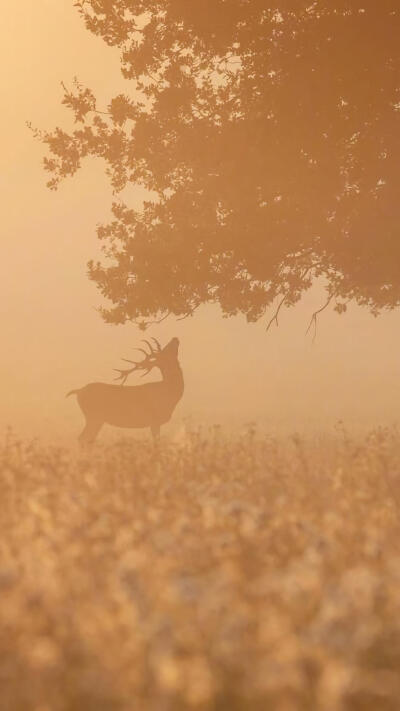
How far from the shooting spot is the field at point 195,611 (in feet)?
12.8

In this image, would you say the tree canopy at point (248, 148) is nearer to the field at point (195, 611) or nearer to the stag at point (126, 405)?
the stag at point (126, 405)

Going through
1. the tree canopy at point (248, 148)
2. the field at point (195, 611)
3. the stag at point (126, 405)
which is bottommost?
the field at point (195, 611)

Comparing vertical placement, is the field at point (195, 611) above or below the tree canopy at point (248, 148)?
below

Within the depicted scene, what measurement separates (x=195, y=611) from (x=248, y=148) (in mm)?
15468

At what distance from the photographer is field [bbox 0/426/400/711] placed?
3.90 m

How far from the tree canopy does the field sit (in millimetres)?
12243

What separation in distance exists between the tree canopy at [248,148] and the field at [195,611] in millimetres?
12243

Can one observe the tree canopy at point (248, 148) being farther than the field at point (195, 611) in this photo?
Yes

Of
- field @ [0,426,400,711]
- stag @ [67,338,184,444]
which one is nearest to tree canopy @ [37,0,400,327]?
stag @ [67,338,184,444]

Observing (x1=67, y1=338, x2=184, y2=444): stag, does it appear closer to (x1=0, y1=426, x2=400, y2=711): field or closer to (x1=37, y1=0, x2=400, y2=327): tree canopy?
(x1=37, y1=0, x2=400, y2=327): tree canopy

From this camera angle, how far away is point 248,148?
747 inches

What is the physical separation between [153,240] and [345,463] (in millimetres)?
9924

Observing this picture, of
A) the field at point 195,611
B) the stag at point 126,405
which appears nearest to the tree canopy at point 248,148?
the stag at point 126,405

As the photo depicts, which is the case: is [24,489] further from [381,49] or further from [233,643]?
[381,49]
